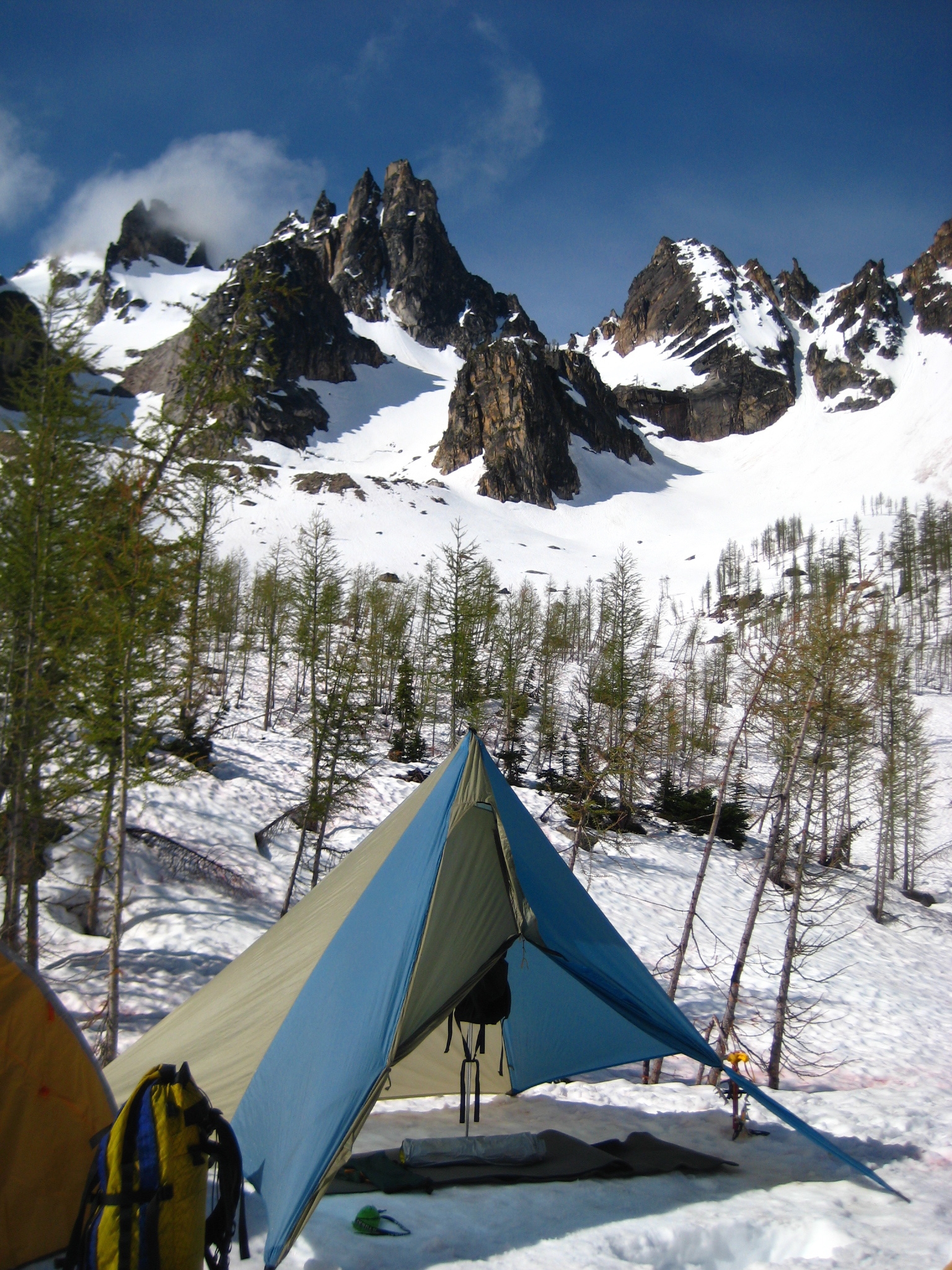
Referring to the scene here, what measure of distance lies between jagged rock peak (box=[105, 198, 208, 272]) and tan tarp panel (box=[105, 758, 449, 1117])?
673ft

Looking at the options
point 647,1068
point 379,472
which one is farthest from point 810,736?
point 379,472

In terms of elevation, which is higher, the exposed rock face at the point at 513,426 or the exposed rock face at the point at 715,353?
the exposed rock face at the point at 715,353

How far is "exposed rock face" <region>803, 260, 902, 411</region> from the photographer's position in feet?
495

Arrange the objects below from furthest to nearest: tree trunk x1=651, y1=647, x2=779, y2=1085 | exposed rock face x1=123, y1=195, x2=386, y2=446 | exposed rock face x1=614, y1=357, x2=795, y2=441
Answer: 1. exposed rock face x1=614, y1=357, x2=795, y2=441
2. exposed rock face x1=123, y1=195, x2=386, y2=446
3. tree trunk x1=651, y1=647, x2=779, y2=1085

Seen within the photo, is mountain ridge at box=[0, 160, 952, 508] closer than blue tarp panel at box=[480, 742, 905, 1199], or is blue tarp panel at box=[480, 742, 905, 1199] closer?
blue tarp panel at box=[480, 742, 905, 1199]

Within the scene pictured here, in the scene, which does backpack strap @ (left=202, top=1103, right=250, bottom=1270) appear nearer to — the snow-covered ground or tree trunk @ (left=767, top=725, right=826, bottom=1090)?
the snow-covered ground

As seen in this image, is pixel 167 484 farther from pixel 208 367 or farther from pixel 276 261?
pixel 276 261

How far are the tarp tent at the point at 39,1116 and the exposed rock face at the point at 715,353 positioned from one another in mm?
169575

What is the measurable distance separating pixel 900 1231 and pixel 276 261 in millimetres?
142715

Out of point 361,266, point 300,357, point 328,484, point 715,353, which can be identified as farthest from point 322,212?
point 328,484

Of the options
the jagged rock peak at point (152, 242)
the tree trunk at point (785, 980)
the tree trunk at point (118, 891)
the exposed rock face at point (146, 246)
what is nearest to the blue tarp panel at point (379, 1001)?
the tree trunk at point (118, 891)

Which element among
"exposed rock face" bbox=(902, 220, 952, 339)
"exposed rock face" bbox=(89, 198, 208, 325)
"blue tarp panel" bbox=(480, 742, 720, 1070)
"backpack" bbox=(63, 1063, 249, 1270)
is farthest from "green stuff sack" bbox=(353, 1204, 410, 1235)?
"exposed rock face" bbox=(902, 220, 952, 339)

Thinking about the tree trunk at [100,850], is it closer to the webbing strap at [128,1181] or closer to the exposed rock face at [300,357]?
the webbing strap at [128,1181]

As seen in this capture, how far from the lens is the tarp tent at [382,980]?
12.0 feet
